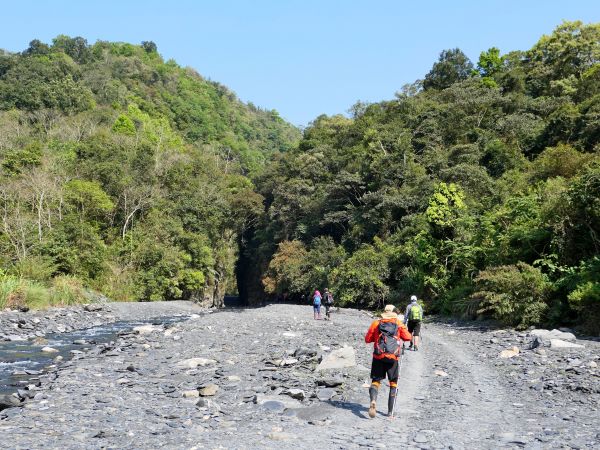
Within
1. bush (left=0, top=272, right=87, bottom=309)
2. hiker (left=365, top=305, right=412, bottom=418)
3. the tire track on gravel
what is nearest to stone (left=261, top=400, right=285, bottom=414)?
hiker (left=365, top=305, right=412, bottom=418)

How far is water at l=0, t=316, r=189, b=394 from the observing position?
12.7 m

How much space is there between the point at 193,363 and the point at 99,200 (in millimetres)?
39485

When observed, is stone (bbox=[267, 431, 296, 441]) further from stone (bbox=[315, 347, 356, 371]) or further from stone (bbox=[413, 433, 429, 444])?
stone (bbox=[315, 347, 356, 371])

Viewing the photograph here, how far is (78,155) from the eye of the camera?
5528 cm

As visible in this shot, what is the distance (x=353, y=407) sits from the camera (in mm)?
9016

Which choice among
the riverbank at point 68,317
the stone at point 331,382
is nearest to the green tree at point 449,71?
the riverbank at point 68,317

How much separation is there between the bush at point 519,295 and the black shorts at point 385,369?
12798mm

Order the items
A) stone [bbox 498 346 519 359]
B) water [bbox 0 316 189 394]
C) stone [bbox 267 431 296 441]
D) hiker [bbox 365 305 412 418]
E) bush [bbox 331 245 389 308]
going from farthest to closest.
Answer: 1. bush [bbox 331 245 389 308]
2. stone [bbox 498 346 519 359]
3. water [bbox 0 316 189 394]
4. hiker [bbox 365 305 412 418]
5. stone [bbox 267 431 296 441]

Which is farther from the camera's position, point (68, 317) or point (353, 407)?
point (68, 317)

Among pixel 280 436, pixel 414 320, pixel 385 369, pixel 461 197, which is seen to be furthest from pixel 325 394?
pixel 461 197

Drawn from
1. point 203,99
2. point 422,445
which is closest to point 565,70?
point 422,445

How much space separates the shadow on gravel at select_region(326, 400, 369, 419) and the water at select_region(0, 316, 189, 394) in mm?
7655

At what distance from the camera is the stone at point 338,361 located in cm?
1203

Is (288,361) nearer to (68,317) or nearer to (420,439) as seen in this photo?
(420,439)
